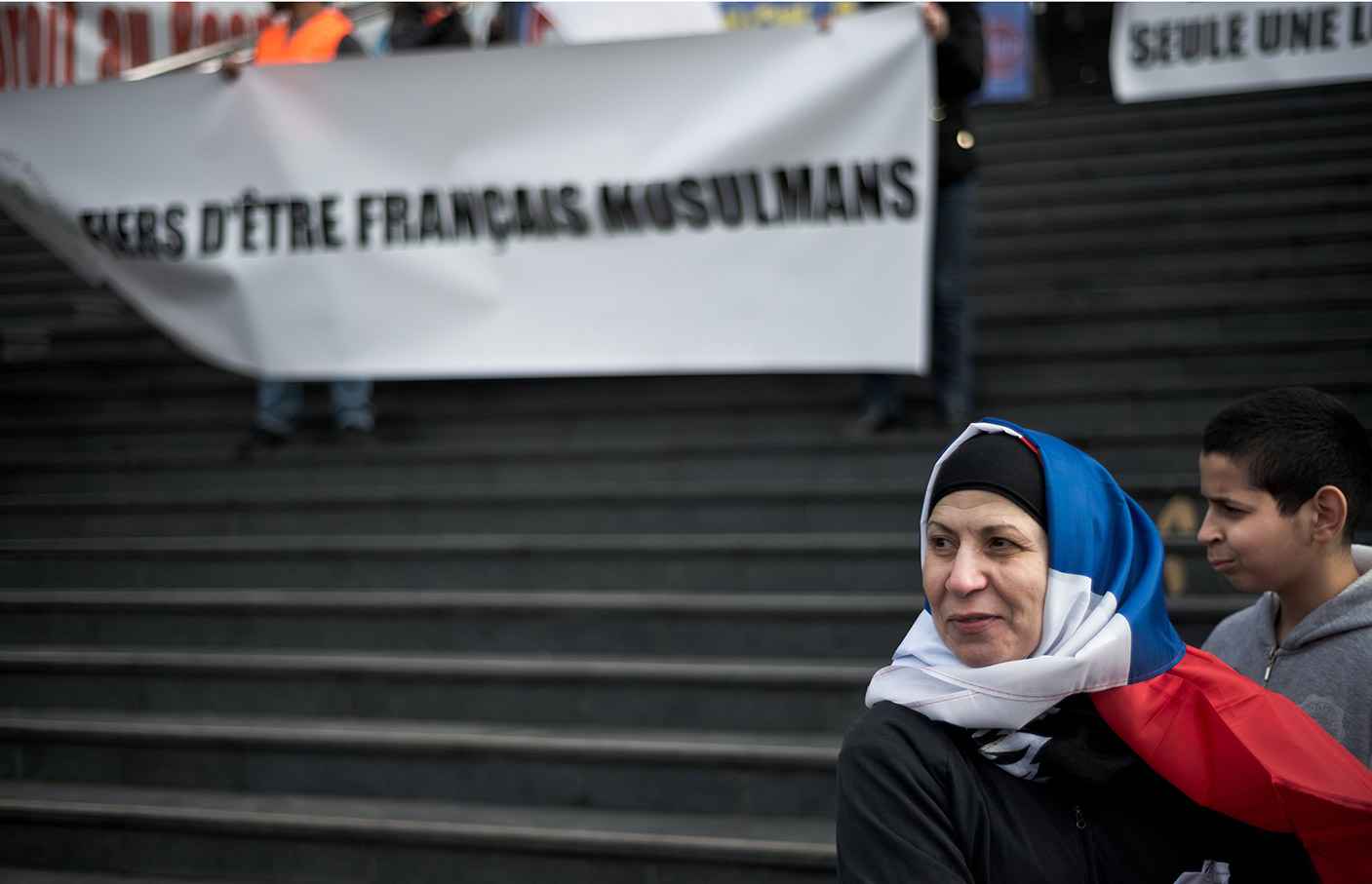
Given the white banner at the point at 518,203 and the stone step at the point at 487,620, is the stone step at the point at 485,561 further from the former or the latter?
the white banner at the point at 518,203

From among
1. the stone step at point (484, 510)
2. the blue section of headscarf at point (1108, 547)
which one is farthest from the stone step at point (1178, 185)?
the blue section of headscarf at point (1108, 547)

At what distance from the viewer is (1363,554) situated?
1802 mm

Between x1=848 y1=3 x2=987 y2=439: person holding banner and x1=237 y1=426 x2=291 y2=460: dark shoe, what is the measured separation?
99.1 inches

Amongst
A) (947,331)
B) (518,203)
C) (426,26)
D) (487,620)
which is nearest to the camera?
(487,620)

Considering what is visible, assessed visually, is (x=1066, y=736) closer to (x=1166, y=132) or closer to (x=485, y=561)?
(x=485, y=561)

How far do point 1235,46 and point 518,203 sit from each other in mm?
3333

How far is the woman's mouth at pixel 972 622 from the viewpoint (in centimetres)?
135

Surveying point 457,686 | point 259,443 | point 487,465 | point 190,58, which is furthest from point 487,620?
point 190,58

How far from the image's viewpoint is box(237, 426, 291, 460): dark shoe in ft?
15.0

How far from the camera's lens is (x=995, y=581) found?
134cm

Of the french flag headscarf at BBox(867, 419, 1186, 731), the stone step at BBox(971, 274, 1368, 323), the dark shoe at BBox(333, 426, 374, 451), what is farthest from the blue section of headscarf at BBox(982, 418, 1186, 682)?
the dark shoe at BBox(333, 426, 374, 451)

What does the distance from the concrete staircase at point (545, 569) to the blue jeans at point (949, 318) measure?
0.25m

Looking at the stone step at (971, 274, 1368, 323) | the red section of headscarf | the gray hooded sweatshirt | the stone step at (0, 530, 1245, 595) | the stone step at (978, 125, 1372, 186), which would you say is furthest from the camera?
the stone step at (978, 125, 1372, 186)

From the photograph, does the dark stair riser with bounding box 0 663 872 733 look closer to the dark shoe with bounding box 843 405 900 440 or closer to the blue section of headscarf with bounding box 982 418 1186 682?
the dark shoe with bounding box 843 405 900 440
